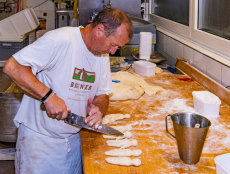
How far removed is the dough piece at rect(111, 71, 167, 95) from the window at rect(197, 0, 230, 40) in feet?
2.29

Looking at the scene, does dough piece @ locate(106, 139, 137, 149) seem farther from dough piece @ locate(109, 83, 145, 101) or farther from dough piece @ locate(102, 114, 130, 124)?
dough piece @ locate(109, 83, 145, 101)

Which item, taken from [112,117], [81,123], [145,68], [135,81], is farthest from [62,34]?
[145,68]

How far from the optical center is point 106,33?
1.35 m

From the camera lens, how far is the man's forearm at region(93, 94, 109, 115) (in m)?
1.60

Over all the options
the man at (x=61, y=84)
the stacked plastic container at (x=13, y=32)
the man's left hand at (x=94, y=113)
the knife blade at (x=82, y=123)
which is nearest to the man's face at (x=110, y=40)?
the man at (x=61, y=84)

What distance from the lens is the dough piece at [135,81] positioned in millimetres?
2129

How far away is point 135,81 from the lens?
7.80 feet

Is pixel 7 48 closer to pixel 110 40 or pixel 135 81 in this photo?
pixel 135 81

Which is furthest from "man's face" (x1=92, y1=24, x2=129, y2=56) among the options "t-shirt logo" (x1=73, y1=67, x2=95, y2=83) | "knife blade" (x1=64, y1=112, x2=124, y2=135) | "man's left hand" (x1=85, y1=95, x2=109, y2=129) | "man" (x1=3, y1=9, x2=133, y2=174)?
"knife blade" (x1=64, y1=112, x2=124, y2=135)

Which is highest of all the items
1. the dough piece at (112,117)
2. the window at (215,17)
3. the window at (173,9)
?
the window at (173,9)

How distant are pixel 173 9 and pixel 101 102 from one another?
2344 millimetres

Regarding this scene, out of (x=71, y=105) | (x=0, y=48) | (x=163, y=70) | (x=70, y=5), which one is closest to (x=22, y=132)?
(x=71, y=105)

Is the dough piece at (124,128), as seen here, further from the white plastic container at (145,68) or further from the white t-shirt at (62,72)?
the white plastic container at (145,68)

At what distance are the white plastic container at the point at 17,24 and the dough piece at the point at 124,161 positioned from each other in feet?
10.5
